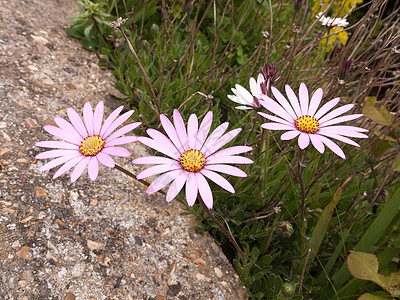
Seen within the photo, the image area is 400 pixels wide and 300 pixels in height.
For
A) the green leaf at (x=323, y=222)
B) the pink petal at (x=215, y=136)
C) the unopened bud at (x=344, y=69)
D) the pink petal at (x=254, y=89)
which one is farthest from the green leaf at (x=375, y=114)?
the pink petal at (x=215, y=136)

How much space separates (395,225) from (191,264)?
1.03 metres

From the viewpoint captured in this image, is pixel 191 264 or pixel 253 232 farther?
pixel 253 232

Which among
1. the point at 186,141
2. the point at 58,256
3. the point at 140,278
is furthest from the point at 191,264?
the point at 186,141

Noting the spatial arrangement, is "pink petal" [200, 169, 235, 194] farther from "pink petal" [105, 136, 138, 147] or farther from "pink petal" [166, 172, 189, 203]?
"pink petal" [105, 136, 138, 147]

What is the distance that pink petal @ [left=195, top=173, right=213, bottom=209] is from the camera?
3.36 ft

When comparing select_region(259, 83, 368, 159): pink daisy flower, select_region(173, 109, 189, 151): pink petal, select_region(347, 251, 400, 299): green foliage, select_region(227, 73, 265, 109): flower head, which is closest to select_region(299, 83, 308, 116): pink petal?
select_region(259, 83, 368, 159): pink daisy flower

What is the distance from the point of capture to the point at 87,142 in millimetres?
1223

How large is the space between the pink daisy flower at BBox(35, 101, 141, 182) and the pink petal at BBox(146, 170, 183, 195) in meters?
0.12

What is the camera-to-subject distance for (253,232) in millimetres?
1785

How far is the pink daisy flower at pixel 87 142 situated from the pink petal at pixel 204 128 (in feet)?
0.75

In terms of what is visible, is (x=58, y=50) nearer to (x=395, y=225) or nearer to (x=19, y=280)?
(x=19, y=280)

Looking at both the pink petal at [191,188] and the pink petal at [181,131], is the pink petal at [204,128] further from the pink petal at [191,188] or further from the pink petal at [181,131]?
the pink petal at [191,188]

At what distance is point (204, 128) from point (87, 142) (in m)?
0.37

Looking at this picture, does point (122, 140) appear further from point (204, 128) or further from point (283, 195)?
point (283, 195)
